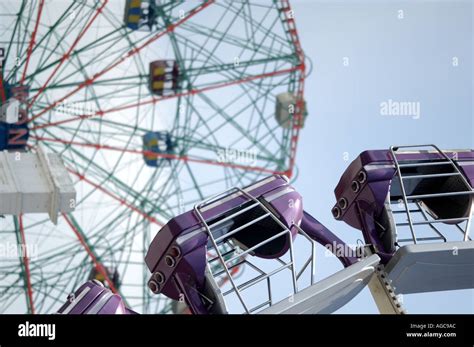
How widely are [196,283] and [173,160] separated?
14.3 m

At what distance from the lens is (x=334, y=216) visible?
488 cm

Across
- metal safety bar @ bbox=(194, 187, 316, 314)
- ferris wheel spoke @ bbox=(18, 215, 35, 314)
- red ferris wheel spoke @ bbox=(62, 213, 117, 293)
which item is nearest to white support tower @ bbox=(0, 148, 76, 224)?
ferris wheel spoke @ bbox=(18, 215, 35, 314)

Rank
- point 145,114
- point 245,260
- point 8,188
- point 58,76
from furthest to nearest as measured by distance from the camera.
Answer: point 145,114 → point 58,76 → point 8,188 → point 245,260

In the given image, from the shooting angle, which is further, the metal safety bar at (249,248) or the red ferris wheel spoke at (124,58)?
the red ferris wheel spoke at (124,58)

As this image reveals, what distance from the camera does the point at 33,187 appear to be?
523 inches

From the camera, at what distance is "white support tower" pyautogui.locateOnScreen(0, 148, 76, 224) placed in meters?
12.9

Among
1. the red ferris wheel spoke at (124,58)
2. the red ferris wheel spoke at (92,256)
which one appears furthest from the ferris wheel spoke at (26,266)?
the red ferris wheel spoke at (124,58)

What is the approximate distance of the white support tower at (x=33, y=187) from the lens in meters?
12.9

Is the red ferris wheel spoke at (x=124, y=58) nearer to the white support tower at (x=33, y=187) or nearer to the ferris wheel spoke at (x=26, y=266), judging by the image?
the ferris wheel spoke at (x=26, y=266)

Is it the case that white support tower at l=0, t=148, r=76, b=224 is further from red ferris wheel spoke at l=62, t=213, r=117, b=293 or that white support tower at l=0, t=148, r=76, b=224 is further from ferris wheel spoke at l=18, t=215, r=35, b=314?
red ferris wheel spoke at l=62, t=213, r=117, b=293

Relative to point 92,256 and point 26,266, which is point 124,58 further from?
point 26,266
